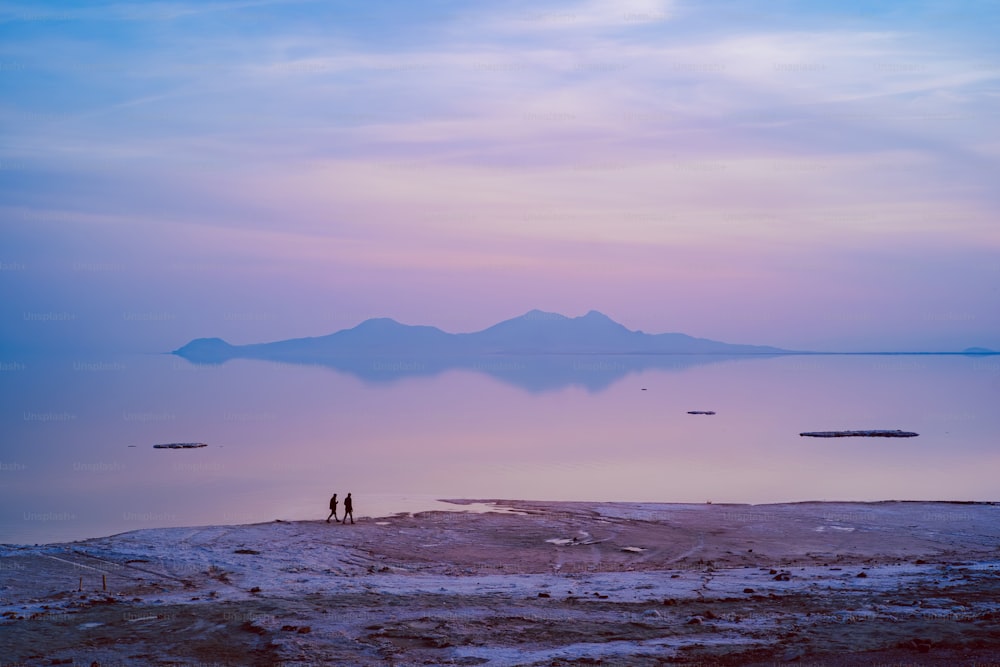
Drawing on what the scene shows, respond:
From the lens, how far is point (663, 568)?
953 inches

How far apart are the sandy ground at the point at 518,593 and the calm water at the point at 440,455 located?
8182mm

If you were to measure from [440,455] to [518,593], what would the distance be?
37.0 metres

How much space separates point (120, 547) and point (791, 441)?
1932 inches

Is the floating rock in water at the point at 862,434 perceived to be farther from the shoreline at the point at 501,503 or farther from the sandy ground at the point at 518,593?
the sandy ground at the point at 518,593

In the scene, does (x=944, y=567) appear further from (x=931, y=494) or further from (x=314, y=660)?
(x=931, y=494)

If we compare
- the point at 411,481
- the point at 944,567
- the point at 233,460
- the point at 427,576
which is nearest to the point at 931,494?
the point at 944,567

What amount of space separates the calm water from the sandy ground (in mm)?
→ 8182

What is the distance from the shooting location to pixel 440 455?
56031 mm

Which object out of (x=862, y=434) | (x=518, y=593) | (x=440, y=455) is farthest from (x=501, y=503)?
(x=862, y=434)

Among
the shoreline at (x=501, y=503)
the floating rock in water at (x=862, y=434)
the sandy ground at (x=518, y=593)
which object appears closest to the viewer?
the sandy ground at (x=518, y=593)

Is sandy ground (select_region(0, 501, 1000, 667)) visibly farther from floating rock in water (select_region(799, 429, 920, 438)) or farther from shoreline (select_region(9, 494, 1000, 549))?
floating rock in water (select_region(799, 429, 920, 438))

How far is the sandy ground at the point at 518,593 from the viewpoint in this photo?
14.8m

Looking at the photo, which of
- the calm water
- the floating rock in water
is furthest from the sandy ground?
the floating rock in water

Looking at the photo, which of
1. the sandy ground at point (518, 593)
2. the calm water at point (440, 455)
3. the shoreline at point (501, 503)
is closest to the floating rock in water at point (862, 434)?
the calm water at point (440, 455)
